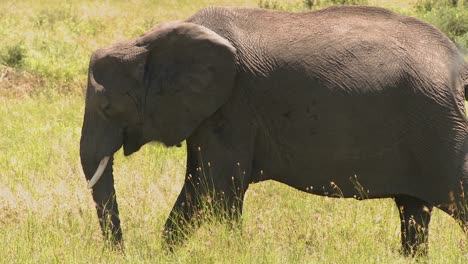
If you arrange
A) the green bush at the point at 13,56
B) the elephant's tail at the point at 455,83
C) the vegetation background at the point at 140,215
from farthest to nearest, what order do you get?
1. the green bush at the point at 13,56
2. the elephant's tail at the point at 455,83
3. the vegetation background at the point at 140,215

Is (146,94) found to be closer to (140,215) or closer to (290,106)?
(290,106)

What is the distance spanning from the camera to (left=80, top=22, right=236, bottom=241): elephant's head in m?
6.80

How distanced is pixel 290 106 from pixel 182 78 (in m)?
0.78

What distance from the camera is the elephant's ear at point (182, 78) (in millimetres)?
6746

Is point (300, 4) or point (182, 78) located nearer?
point (182, 78)

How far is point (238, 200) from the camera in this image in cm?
680

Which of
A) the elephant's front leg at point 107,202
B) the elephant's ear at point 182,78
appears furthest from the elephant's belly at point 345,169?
the elephant's front leg at point 107,202

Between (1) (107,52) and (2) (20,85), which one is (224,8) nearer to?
(1) (107,52)

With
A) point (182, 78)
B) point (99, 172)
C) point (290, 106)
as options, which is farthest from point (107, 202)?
point (290, 106)

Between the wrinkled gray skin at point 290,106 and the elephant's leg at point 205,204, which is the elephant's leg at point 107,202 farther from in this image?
the elephant's leg at point 205,204

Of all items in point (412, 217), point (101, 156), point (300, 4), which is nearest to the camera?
point (101, 156)

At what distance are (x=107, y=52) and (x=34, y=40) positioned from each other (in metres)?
12.6

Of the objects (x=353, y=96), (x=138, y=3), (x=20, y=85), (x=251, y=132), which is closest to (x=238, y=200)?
(x=251, y=132)

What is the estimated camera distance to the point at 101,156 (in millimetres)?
6789
